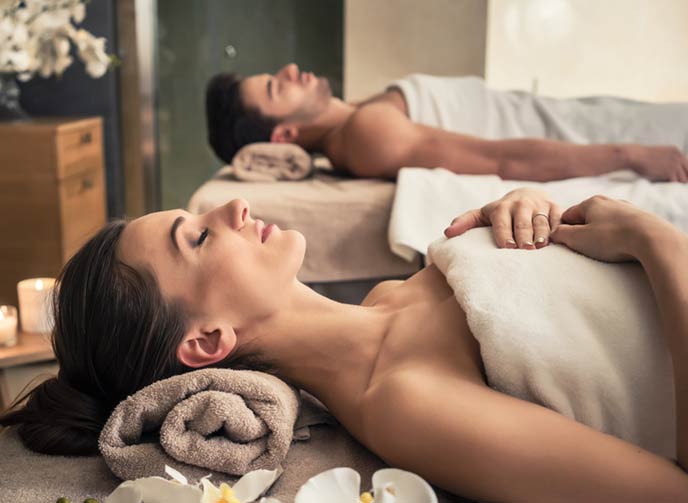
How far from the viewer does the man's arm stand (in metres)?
2.39

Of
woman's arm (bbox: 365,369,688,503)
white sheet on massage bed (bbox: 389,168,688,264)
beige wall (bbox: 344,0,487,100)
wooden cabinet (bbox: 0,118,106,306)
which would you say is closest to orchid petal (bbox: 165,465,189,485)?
woman's arm (bbox: 365,369,688,503)

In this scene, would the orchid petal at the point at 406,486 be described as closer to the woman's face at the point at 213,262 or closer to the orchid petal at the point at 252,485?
the orchid petal at the point at 252,485

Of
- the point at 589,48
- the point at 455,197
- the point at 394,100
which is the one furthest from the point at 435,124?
the point at 589,48

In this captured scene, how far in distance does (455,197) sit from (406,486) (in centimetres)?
146

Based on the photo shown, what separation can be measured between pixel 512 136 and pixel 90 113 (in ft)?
5.53

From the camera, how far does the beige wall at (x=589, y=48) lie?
316cm

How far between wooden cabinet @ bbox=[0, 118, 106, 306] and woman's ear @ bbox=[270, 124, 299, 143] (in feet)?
2.31

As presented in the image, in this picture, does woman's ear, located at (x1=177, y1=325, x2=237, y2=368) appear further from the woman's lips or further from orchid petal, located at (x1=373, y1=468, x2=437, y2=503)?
orchid petal, located at (x1=373, y1=468, x2=437, y2=503)

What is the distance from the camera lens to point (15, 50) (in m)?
2.62

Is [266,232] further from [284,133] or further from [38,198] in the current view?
[38,198]

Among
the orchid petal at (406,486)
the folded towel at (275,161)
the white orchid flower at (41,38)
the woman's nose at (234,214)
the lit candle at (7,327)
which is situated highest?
the white orchid flower at (41,38)

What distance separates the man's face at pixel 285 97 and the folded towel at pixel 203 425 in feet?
6.20

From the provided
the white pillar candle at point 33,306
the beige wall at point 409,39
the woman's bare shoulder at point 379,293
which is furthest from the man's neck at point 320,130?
→ the woman's bare shoulder at point 379,293

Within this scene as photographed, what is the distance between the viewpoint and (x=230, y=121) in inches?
110
